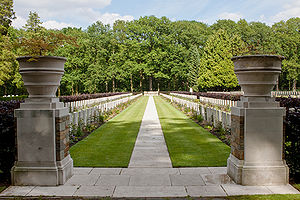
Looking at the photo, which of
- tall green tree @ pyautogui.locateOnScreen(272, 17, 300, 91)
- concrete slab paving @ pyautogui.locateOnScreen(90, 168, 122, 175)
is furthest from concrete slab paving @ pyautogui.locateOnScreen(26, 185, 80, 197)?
tall green tree @ pyautogui.locateOnScreen(272, 17, 300, 91)

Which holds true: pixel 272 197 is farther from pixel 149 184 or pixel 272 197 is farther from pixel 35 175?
pixel 35 175

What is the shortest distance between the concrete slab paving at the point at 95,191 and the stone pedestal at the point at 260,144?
2397mm

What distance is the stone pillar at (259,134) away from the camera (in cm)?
457

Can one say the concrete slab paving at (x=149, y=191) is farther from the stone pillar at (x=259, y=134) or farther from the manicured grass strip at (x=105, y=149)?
the manicured grass strip at (x=105, y=149)

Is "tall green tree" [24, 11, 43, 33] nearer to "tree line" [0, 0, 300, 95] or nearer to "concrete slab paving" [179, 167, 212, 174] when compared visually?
"tree line" [0, 0, 300, 95]

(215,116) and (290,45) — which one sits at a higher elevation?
(290,45)

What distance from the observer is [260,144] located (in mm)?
4617

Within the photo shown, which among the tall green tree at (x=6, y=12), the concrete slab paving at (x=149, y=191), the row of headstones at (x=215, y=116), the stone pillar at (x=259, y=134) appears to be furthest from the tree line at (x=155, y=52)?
the concrete slab paving at (x=149, y=191)

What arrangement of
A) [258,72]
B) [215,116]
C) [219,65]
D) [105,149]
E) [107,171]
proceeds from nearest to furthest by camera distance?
[258,72], [107,171], [105,149], [215,116], [219,65]

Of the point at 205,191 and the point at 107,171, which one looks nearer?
the point at 205,191

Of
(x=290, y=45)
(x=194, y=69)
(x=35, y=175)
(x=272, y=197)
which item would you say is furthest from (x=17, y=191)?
(x=290, y=45)

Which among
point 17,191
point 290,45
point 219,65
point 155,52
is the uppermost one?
point 290,45

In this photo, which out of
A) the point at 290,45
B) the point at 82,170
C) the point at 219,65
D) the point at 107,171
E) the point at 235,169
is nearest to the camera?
the point at 235,169

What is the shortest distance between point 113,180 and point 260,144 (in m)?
2.93
